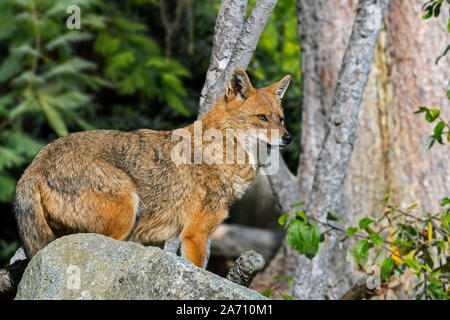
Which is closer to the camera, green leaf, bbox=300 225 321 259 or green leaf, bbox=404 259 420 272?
green leaf, bbox=404 259 420 272

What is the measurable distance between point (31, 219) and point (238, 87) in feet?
7.55

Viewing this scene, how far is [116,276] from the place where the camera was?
3748 millimetres

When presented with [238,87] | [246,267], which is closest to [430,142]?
[238,87]

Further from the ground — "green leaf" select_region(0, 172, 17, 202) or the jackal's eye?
the jackal's eye

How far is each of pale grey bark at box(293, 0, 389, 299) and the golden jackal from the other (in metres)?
1.14

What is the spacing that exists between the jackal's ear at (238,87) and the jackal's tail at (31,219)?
2045mm

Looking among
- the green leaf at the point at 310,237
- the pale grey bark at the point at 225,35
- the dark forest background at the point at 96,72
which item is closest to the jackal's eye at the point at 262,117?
the pale grey bark at the point at 225,35

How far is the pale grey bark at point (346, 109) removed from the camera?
6875 millimetres

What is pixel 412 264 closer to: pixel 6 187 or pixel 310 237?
pixel 310 237

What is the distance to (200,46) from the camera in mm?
12281

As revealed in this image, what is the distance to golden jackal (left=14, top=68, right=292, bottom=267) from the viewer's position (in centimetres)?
464

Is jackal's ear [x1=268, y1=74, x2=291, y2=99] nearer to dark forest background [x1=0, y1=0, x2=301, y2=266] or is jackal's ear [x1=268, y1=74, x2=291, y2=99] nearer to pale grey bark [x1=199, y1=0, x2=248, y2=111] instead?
pale grey bark [x1=199, y1=0, x2=248, y2=111]

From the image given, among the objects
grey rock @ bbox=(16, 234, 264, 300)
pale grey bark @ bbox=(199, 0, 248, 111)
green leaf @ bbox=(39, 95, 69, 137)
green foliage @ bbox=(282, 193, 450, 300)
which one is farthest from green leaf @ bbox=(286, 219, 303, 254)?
green leaf @ bbox=(39, 95, 69, 137)
